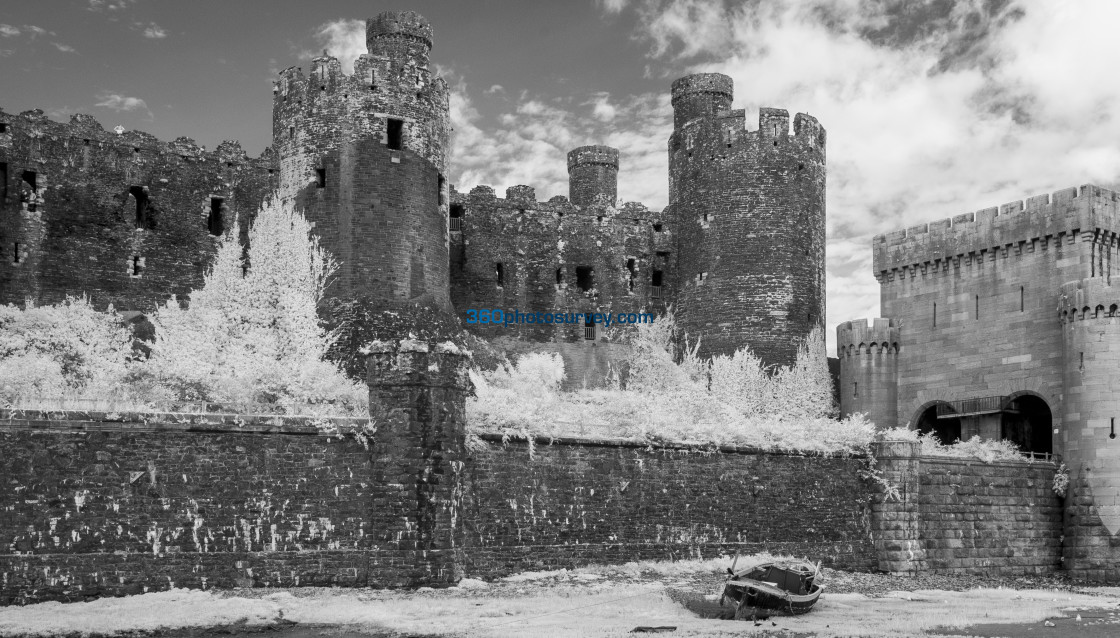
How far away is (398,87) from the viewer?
35.3 meters

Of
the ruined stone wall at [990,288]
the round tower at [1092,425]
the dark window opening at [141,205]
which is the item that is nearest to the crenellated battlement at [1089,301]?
the round tower at [1092,425]

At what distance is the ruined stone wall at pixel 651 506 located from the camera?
85.1ft

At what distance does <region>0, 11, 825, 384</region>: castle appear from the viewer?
111 ft

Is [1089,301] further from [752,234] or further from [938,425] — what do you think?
[752,234]

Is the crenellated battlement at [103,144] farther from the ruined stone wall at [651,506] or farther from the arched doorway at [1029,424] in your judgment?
the arched doorway at [1029,424]

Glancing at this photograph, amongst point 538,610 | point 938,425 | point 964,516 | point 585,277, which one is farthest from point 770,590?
point 585,277

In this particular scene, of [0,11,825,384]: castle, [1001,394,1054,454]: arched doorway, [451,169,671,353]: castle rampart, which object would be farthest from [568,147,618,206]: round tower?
[1001,394,1054,454]: arched doorway

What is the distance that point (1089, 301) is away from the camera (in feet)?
110

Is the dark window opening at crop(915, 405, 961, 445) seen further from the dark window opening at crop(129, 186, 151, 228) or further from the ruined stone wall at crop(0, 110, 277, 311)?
the dark window opening at crop(129, 186, 151, 228)

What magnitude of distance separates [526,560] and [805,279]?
59.2ft

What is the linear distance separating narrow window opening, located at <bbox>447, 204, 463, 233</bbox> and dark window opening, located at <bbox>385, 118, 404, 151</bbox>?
561cm

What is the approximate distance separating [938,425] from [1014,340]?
155 inches

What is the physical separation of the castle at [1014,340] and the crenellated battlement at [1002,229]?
1.4 inches

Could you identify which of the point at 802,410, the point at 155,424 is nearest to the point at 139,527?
the point at 155,424
